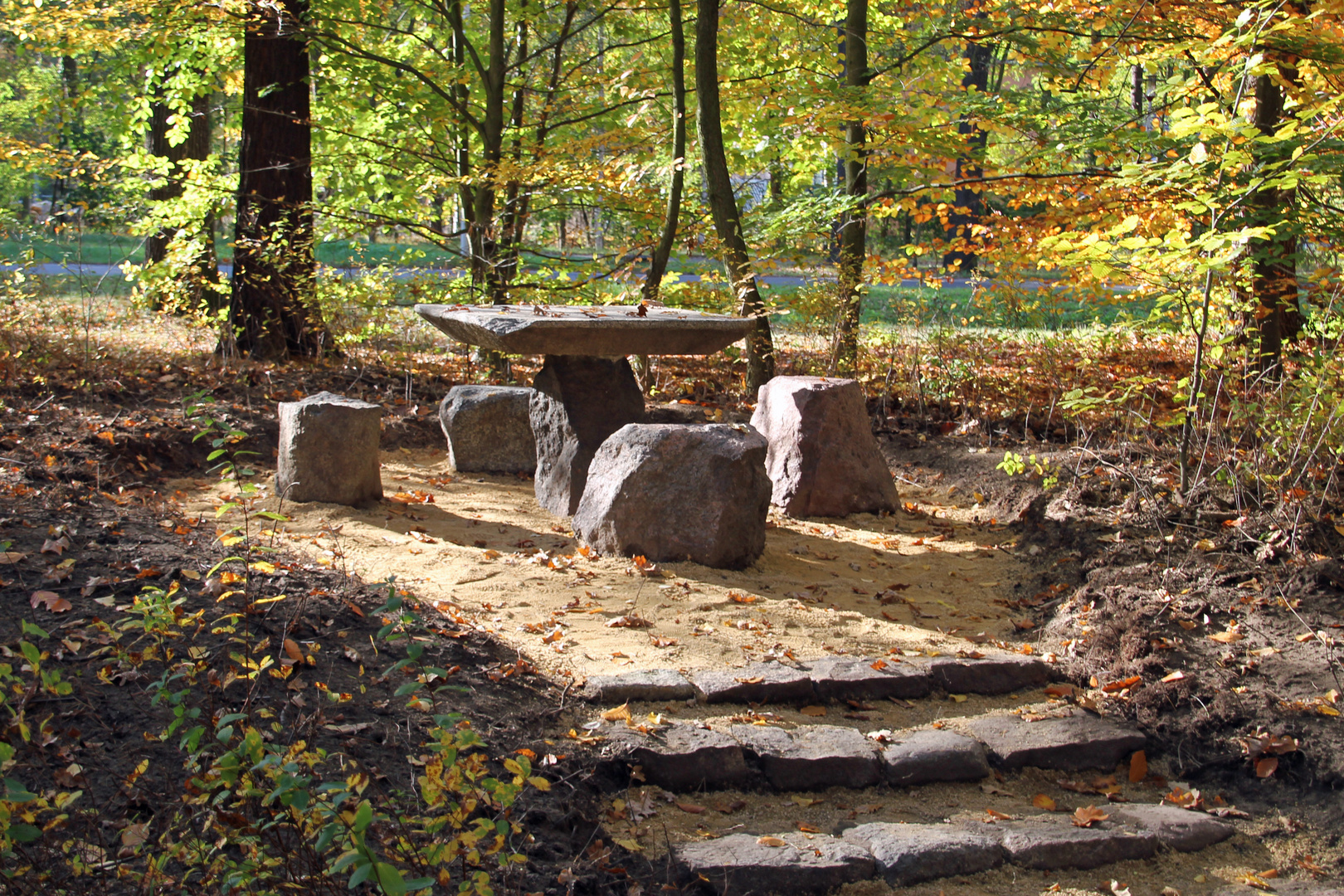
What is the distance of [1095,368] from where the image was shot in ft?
25.6

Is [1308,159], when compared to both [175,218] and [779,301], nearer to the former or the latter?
A: [779,301]

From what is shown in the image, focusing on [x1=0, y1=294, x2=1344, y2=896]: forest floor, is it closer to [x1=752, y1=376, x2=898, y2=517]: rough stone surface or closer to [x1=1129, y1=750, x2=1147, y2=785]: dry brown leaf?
[x1=1129, y1=750, x2=1147, y2=785]: dry brown leaf

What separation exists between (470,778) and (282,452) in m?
3.84

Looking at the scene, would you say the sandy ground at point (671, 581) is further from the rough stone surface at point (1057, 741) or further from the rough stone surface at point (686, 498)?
the rough stone surface at point (1057, 741)

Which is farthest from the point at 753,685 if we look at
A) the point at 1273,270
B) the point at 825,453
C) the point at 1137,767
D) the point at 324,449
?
the point at 1273,270

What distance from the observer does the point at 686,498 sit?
15.6 ft

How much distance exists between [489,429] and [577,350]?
1635 millimetres

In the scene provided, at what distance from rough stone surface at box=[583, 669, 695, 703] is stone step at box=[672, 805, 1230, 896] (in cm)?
74

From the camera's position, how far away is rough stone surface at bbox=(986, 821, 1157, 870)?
2.73 m

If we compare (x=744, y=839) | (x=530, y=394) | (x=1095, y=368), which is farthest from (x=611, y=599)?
(x=1095, y=368)

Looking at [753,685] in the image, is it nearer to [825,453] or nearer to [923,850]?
[923,850]

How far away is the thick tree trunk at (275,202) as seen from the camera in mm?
8134

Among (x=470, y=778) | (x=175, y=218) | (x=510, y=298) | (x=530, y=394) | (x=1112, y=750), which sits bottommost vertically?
(x=1112, y=750)

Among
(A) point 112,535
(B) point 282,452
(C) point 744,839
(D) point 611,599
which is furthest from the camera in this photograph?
(B) point 282,452
